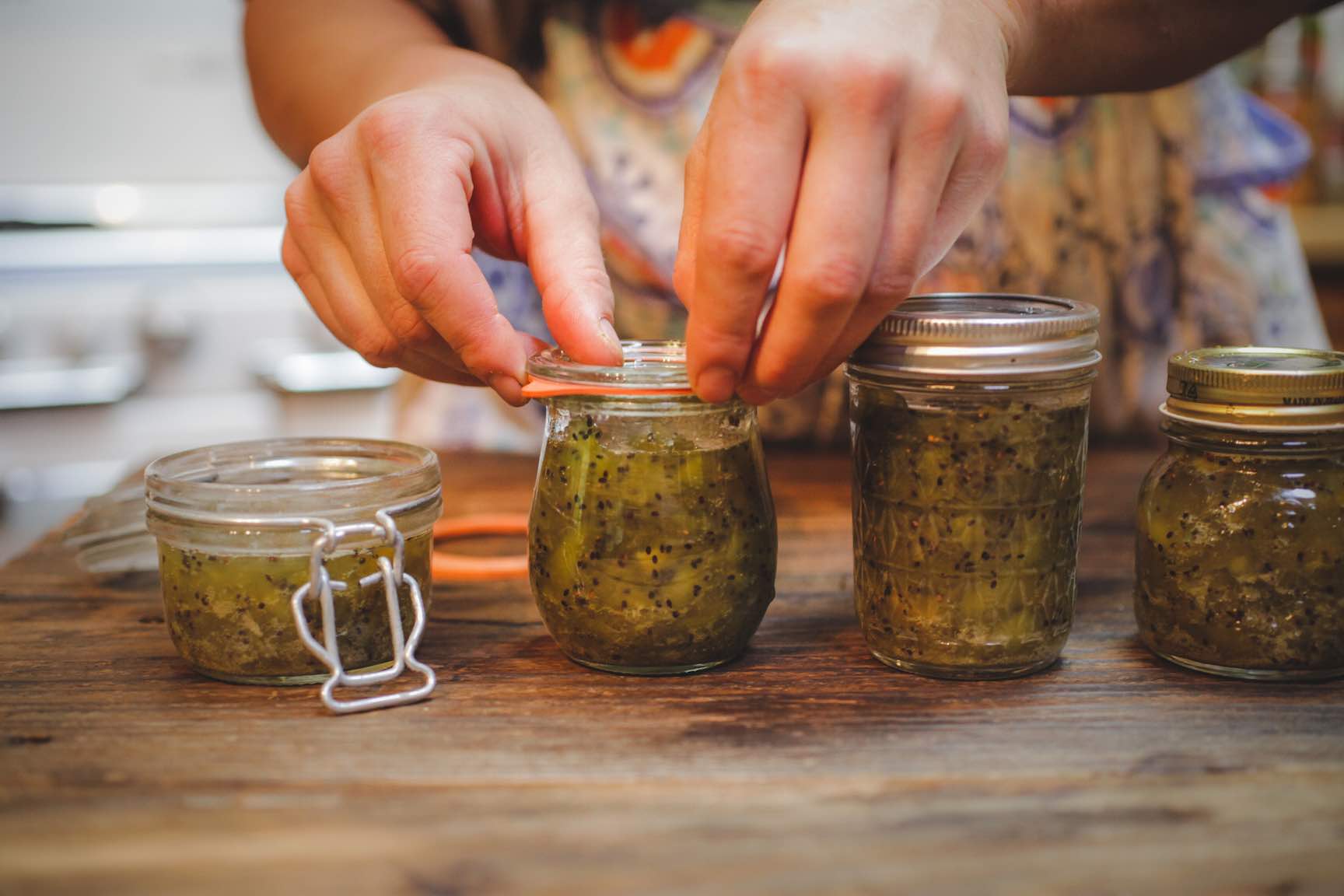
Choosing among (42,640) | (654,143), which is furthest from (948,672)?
(654,143)

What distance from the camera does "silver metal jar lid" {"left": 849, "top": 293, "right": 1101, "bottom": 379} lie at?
2.15 feet

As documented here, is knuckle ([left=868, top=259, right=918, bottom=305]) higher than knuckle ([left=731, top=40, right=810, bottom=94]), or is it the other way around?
knuckle ([left=731, top=40, right=810, bottom=94])

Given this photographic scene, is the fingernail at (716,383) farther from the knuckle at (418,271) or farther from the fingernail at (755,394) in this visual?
the knuckle at (418,271)

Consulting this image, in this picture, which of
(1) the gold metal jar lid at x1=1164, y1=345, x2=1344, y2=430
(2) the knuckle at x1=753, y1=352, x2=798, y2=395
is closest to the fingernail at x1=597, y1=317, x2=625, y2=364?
(2) the knuckle at x1=753, y1=352, x2=798, y2=395

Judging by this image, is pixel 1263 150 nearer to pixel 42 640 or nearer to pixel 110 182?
pixel 42 640

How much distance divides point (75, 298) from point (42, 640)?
171cm

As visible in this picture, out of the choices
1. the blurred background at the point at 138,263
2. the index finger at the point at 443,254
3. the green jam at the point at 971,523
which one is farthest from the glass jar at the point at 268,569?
the blurred background at the point at 138,263

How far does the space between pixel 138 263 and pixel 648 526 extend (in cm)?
195

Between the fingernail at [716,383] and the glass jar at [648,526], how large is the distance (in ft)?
0.06

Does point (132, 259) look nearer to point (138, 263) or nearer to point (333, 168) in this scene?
point (138, 263)

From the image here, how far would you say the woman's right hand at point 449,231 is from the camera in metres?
0.76

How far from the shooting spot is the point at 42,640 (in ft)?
2.59

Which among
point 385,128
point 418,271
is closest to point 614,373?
point 418,271

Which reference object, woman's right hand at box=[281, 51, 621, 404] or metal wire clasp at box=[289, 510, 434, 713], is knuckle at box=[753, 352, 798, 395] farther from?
metal wire clasp at box=[289, 510, 434, 713]
